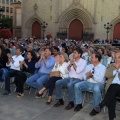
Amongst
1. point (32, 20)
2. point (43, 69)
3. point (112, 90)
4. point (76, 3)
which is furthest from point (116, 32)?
point (112, 90)

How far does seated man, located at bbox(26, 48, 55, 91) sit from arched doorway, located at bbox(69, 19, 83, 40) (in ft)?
78.9

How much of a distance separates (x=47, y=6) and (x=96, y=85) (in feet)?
84.9

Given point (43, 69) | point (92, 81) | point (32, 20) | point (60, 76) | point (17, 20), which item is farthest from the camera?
point (17, 20)

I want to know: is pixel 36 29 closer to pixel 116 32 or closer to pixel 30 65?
pixel 116 32

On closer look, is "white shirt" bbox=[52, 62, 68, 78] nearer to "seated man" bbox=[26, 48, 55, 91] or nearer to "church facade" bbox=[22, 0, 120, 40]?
"seated man" bbox=[26, 48, 55, 91]

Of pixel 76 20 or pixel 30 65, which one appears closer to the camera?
pixel 30 65

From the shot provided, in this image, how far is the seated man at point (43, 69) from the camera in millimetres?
6438

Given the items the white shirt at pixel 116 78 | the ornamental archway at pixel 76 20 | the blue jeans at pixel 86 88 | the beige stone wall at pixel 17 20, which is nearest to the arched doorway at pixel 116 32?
the ornamental archway at pixel 76 20

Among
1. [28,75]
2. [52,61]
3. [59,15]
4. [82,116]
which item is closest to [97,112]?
[82,116]

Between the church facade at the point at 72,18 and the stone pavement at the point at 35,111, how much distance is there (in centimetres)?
2268

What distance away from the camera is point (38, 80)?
248 inches

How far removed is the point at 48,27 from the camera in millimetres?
30453

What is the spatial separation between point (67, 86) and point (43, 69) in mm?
1123

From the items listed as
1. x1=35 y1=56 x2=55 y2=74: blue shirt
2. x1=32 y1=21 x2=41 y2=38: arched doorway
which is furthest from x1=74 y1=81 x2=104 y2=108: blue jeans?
x1=32 y1=21 x2=41 y2=38: arched doorway
